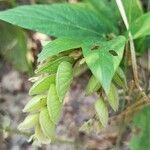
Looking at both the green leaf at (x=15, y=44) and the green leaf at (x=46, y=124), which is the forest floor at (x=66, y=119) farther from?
the green leaf at (x=46, y=124)

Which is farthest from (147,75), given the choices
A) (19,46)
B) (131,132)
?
(19,46)

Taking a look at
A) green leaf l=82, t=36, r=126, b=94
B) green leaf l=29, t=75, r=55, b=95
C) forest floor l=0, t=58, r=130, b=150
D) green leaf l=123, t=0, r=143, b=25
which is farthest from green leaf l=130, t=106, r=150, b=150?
green leaf l=29, t=75, r=55, b=95

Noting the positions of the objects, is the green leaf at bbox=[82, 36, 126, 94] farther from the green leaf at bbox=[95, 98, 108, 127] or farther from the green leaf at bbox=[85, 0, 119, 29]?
the green leaf at bbox=[85, 0, 119, 29]

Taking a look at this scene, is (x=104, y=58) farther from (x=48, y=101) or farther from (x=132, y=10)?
(x=132, y=10)

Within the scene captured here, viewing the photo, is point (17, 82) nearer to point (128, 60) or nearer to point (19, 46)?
point (19, 46)

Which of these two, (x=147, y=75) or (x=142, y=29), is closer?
(x=142, y=29)

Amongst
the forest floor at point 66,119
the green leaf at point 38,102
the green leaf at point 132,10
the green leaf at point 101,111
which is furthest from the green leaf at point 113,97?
the forest floor at point 66,119

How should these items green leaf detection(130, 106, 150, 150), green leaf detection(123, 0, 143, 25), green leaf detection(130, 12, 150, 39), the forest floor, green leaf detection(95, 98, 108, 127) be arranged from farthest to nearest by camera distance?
the forest floor, green leaf detection(130, 106, 150, 150), green leaf detection(123, 0, 143, 25), green leaf detection(130, 12, 150, 39), green leaf detection(95, 98, 108, 127)
